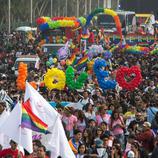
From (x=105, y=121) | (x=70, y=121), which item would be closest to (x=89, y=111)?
(x=105, y=121)

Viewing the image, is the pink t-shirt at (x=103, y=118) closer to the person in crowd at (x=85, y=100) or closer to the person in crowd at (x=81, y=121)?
the person in crowd at (x=81, y=121)

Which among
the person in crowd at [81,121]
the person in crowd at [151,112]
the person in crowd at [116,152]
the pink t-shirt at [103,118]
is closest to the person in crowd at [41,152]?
the person in crowd at [116,152]

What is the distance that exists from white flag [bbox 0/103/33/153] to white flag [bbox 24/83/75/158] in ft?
1.07

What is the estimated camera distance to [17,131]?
13.8 meters

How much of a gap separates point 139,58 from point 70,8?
215 feet

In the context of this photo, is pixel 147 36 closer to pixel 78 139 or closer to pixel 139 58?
pixel 139 58

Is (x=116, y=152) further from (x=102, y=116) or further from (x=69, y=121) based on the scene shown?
(x=102, y=116)

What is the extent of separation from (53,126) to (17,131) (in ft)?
2.37

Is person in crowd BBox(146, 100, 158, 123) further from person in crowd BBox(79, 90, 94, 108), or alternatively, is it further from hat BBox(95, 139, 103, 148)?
hat BBox(95, 139, 103, 148)

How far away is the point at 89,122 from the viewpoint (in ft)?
57.5

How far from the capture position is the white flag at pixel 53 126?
13.9 metres

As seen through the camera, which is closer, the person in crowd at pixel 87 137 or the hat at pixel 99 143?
the hat at pixel 99 143

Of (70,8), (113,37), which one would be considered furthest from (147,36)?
(70,8)

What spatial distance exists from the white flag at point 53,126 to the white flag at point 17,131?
1.07 ft
